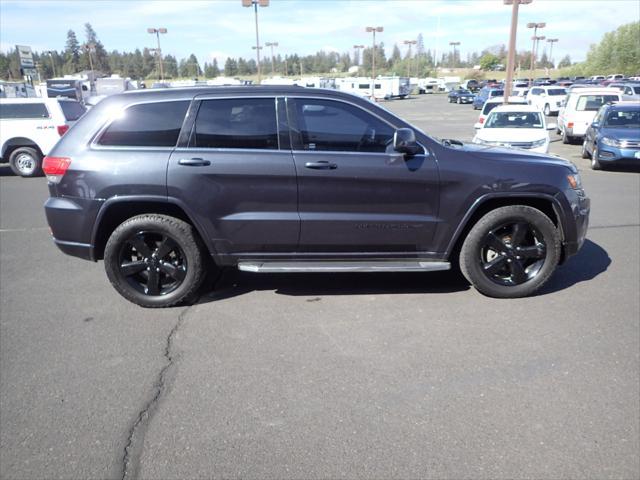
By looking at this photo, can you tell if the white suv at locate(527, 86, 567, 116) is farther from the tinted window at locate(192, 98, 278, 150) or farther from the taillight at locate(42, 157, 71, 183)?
the taillight at locate(42, 157, 71, 183)

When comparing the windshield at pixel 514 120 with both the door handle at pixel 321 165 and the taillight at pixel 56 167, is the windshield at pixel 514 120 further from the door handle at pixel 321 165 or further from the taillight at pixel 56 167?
the taillight at pixel 56 167

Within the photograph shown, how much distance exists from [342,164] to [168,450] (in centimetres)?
258

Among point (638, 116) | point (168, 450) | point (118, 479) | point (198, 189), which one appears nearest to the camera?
point (118, 479)

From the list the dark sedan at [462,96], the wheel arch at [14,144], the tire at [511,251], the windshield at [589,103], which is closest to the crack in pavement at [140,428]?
the tire at [511,251]

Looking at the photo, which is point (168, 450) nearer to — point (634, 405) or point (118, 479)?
point (118, 479)

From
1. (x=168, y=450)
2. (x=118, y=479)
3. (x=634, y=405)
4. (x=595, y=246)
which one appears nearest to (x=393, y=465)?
(x=168, y=450)

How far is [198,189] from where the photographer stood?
4.32 meters

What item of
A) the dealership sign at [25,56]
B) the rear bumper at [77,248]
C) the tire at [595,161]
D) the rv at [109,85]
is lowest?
the tire at [595,161]

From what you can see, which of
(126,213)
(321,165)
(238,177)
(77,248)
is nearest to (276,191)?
(238,177)

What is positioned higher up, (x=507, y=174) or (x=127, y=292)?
(x=507, y=174)

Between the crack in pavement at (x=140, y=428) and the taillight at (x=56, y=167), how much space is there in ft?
6.14

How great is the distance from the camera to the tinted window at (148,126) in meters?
4.42

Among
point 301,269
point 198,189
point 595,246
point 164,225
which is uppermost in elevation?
point 198,189

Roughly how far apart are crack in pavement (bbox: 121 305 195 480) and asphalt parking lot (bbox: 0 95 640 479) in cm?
1
